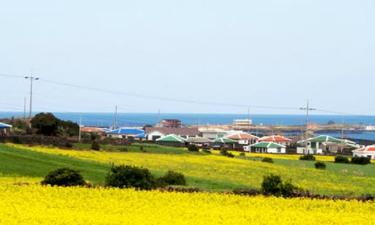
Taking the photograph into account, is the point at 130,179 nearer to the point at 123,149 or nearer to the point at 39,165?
the point at 39,165

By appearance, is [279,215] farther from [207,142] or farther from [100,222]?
[207,142]

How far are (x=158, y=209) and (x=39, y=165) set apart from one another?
2148 cm

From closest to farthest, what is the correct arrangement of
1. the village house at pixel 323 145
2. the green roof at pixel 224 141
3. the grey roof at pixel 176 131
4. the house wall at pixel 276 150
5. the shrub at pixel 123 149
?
1. the shrub at pixel 123 149
2. the house wall at pixel 276 150
3. the village house at pixel 323 145
4. the green roof at pixel 224 141
5. the grey roof at pixel 176 131

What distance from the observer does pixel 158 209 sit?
21797 millimetres

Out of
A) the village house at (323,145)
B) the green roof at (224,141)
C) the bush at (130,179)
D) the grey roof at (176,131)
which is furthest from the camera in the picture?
the grey roof at (176,131)

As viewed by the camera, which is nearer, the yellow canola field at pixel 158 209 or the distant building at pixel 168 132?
the yellow canola field at pixel 158 209

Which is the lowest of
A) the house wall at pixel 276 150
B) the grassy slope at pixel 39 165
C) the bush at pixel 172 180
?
the house wall at pixel 276 150

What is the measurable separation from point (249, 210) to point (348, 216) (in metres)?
2.76

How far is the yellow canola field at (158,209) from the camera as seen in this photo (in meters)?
19.3

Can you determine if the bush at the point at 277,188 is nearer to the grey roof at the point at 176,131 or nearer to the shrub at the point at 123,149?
the shrub at the point at 123,149

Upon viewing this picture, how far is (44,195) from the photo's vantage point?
80.8 ft

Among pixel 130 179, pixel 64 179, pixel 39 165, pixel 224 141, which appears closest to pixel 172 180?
A: pixel 130 179

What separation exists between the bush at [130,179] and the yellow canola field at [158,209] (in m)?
2.48

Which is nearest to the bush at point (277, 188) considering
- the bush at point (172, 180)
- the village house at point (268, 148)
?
the bush at point (172, 180)
